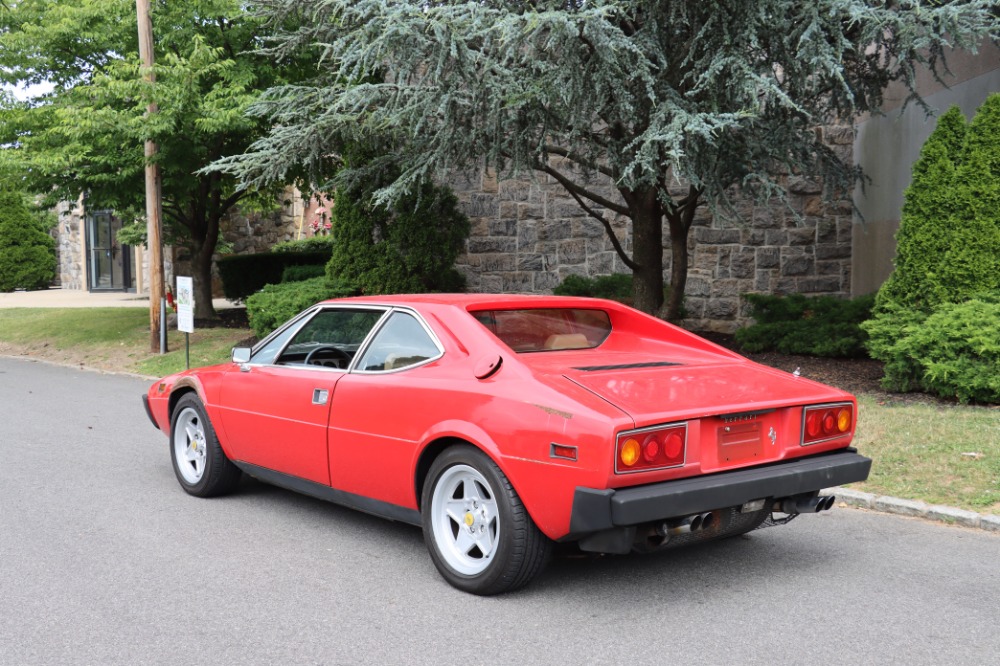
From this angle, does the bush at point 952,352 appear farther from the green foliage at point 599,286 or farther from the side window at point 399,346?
the green foliage at point 599,286

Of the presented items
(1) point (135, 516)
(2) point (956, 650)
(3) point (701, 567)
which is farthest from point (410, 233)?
(2) point (956, 650)

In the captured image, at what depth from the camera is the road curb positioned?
5883mm

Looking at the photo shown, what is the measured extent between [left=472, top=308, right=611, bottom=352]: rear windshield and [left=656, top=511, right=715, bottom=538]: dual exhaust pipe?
134 centimetres

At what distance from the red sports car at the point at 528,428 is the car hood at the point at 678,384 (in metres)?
0.01

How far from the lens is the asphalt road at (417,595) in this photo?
3947mm

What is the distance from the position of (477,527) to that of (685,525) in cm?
99

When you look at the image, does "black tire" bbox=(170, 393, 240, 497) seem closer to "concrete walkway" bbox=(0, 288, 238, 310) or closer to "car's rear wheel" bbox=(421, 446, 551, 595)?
"car's rear wheel" bbox=(421, 446, 551, 595)

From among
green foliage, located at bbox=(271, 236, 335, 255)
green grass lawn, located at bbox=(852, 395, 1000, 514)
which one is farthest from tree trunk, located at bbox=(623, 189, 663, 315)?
green foliage, located at bbox=(271, 236, 335, 255)

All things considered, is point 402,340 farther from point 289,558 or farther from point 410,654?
point 410,654

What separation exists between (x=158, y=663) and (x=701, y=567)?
2695 mm

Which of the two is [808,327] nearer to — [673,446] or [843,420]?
[843,420]

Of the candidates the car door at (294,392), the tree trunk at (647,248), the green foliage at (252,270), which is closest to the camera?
the car door at (294,392)

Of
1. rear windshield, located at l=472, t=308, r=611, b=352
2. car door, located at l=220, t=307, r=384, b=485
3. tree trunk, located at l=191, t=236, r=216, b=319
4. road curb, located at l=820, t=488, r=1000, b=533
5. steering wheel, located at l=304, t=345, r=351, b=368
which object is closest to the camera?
rear windshield, located at l=472, t=308, r=611, b=352

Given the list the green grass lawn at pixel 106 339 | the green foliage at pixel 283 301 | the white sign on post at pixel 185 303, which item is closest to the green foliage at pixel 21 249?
the green grass lawn at pixel 106 339
